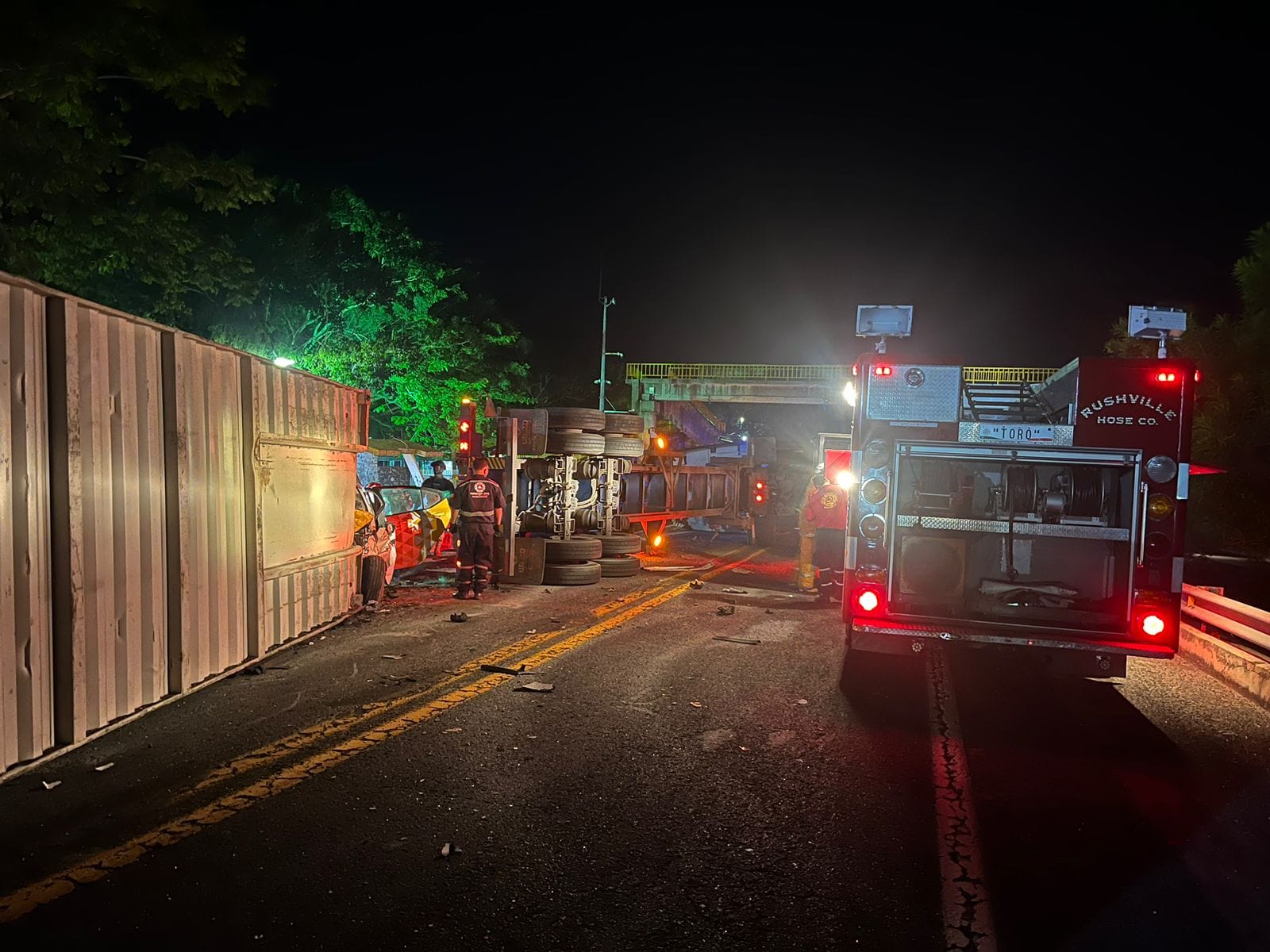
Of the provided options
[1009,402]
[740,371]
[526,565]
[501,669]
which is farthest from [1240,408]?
[740,371]

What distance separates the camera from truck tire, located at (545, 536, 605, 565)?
39.4 feet

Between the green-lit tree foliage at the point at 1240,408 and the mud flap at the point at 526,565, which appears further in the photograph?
the mud flap at the point at 526,565

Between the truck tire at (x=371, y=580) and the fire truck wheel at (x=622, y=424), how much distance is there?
5.24 m

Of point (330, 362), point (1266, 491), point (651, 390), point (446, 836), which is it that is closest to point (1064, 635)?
point (446, 836)

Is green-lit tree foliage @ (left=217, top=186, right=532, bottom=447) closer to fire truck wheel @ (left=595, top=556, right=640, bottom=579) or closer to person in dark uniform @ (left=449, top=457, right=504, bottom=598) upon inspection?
fire truck wheel @ (left=595, top=556, right=640, bottom=579)

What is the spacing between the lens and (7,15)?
911cm

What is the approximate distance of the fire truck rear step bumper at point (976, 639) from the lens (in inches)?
220

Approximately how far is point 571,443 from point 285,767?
28.1 ft

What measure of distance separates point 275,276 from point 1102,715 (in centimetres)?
2121

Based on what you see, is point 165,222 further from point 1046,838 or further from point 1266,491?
point 1266,491

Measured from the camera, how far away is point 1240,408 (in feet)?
28.8

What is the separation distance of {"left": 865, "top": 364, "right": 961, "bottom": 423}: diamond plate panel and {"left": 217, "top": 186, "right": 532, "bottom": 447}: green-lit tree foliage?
18.5m

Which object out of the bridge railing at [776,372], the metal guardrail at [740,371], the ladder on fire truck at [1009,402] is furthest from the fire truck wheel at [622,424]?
the metal guardrail at [740,371]

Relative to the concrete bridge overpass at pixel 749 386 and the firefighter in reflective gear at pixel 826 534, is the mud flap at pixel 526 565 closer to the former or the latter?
the firefighter in reflective gear at pixel 826 534
